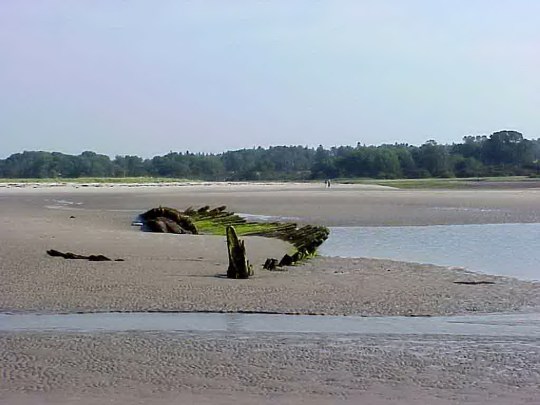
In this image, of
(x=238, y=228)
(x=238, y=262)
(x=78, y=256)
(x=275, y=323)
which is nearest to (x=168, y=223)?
(x=238, y=228)

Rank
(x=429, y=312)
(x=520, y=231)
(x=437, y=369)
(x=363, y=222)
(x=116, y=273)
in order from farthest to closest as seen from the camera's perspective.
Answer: (x=363, y=222)
(x=520, y=231)
(x=116, y=273)
(x=429, y=312)
(x=437, y=369)

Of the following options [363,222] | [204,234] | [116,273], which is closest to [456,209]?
[363,222]

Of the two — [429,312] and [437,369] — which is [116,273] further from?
[437,369]

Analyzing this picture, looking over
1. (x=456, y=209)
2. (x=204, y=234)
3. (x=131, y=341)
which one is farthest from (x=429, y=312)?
(x=456, y=209)

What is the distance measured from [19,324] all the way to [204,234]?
15757mm

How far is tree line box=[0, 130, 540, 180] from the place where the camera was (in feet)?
419

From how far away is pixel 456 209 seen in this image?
41625 millimetres

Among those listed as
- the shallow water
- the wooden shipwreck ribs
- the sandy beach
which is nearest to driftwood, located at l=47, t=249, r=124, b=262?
the sandy beach

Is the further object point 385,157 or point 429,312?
point 385,157

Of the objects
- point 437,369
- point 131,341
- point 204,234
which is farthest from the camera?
point 204,234

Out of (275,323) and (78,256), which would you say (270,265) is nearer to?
(78,256)

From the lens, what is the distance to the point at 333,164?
140125mm

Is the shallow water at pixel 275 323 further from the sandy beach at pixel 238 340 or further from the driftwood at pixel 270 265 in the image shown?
the driftwood at pixel 270 265

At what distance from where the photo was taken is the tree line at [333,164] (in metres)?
128
